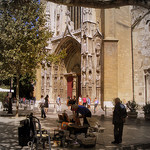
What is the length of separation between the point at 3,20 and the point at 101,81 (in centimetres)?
1073

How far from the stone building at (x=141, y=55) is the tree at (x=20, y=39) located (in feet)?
35.7

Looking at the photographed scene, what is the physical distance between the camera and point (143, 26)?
2080 cm

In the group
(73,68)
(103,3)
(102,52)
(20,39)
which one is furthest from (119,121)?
(73,68)

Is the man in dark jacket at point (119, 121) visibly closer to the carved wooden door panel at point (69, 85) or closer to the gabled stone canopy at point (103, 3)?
the gabled stone canopy at point (103, 3)

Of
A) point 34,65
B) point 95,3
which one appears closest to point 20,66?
point 34,65

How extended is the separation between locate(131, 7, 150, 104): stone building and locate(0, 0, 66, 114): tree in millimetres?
10876

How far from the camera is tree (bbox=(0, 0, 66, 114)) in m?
12.6

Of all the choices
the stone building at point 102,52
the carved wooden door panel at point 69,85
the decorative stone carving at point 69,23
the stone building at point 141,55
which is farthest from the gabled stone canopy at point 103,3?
the carved wooden door panel at point 69,85

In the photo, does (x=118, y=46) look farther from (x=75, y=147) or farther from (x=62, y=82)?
(x=75, y=147)

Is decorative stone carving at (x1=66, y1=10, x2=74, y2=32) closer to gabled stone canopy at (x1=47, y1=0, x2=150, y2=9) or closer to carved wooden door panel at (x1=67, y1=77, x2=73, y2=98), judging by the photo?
carved wooden door panel at (x1=67, y1=77, x2=73, y2=98)

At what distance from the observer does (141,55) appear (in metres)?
20.7

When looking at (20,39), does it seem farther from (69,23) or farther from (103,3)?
(69,23)

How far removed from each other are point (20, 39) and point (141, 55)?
13074 mm

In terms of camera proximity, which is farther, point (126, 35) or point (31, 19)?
point (126, 35)
